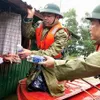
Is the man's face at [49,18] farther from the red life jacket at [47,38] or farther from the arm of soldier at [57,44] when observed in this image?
the arm of soldier at [57,44]

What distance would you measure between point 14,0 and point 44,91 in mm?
1896

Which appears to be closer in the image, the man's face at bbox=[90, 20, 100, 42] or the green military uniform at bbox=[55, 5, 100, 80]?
the green military uniform at bbox=[55, 5, 100, 80]

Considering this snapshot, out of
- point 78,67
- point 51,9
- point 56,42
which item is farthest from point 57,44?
point 78,67

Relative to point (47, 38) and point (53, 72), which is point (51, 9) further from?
point (53, 72)

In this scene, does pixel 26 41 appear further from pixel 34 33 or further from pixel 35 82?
pixel 35 82

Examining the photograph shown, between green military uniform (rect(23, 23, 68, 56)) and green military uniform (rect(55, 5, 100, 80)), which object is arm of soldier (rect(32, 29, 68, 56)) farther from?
green military uniform (rect(55, 5, 100, 80))

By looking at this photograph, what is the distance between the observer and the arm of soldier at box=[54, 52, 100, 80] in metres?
2.50

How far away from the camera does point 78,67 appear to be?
2.55m

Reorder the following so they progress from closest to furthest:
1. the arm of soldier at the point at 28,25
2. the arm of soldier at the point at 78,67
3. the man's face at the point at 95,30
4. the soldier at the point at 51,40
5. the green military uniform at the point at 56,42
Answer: the arm of soldier at the point at 78,67
the man's face at the point at 95,30
the green military uniform at the point at 56,42
the soldier at the point at 51,40
the arm of soldier at the point at 28,25

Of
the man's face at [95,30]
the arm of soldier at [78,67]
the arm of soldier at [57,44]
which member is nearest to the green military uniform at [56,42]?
the arm of soldier at [57,44]

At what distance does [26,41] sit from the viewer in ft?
20.5

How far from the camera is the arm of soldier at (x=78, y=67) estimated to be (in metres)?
2.50

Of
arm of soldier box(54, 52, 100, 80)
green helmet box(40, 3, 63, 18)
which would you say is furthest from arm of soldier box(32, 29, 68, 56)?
arm of soldier box(54, 52, 100, 80)

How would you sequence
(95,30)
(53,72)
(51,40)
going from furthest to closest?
(51,40) → (53,72) → (95,30)
